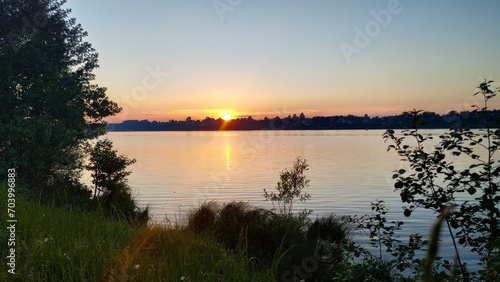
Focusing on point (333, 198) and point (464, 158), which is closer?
point (333, 198)

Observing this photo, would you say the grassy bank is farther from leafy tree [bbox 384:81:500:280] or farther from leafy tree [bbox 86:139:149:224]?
leafy tree [bbox 86:139:149:224]

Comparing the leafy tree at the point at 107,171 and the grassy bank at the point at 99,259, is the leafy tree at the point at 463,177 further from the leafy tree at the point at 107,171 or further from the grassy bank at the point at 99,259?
the leafy tree at the point at 107,171

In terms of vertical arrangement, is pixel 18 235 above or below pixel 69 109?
below

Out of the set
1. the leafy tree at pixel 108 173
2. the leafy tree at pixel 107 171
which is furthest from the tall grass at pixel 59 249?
the leafy tree at pixel 107 171

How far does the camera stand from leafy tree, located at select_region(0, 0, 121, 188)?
21812 mm

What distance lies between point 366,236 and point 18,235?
1537 cm

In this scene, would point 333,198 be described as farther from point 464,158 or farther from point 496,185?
point 464,158

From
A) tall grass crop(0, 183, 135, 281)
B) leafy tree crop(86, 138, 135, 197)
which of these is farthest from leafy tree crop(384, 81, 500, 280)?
leafy tree crop(86, 138, 135, 197)

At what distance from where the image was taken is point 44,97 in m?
25.2

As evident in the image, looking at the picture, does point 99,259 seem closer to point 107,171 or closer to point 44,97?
point 107,171

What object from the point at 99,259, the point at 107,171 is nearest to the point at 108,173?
the point at 107,171

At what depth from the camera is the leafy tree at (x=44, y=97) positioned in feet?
71.6

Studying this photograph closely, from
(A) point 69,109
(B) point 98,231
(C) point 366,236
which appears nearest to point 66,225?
(B) point 98,231

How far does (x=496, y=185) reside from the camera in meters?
5.91
